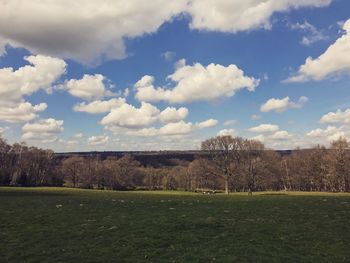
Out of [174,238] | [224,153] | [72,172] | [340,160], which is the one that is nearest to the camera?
[174,238]

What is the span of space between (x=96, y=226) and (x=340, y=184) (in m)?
111

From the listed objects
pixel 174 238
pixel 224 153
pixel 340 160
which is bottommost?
pixel 174 238

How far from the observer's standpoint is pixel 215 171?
4665 inches

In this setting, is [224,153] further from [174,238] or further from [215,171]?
[174,238]

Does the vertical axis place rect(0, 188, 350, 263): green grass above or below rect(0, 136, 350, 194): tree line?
below

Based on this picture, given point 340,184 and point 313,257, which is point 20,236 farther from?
point 340,184

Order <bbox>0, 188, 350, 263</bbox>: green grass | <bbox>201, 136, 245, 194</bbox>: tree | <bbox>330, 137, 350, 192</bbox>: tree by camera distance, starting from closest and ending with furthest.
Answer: <bbox>0, 188, 350, 263</bbox>: green grass
<bbox>330, 137, 350, 192</bbox>: tree
<bbox>201, 136, 245, 194</bbox>: tree

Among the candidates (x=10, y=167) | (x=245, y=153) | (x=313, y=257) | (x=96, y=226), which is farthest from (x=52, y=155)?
(x=313, y=257)

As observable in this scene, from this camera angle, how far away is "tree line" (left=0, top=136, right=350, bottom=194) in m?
118

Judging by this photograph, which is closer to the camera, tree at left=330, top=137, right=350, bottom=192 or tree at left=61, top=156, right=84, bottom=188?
tree at left=330, top=137, right=350, bottom=192

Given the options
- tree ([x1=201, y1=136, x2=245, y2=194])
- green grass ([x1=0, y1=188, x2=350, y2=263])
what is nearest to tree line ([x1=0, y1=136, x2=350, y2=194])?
tree ([x1=201, y1=136, x2=245, y2=194])

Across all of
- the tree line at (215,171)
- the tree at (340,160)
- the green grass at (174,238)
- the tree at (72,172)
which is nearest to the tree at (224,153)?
the tree line at (215,171)

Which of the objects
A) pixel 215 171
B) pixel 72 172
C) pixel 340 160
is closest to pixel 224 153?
pixel 215 171

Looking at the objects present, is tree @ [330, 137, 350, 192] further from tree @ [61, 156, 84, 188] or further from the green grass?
tree @ [61, 156, 84, 188]
